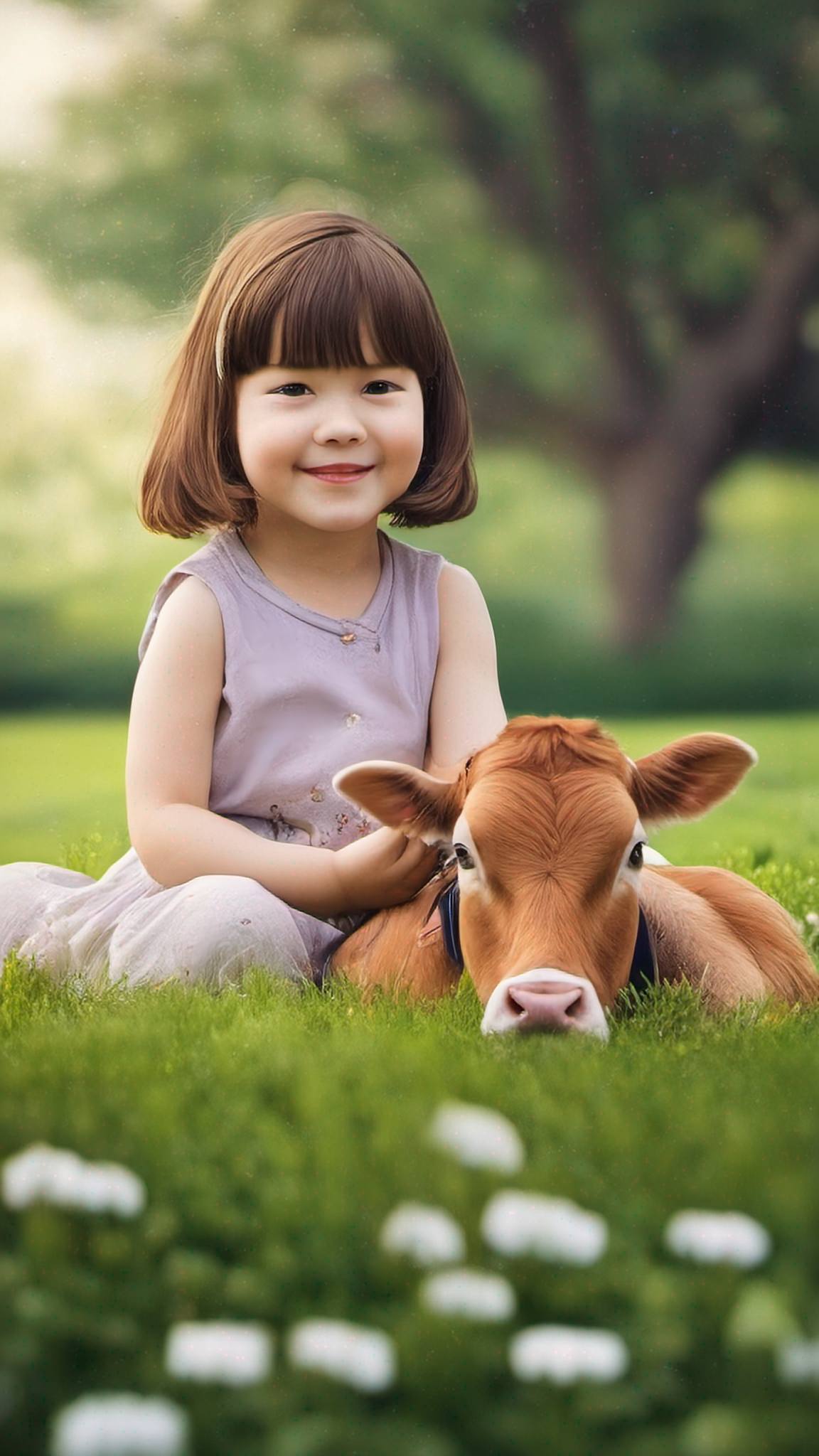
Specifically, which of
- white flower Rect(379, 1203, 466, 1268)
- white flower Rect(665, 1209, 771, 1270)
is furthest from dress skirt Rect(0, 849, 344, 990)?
white flower Rect(665, 1209, 771, 1270)

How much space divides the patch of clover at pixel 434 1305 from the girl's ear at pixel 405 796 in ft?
3.87

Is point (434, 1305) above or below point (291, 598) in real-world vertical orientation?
below

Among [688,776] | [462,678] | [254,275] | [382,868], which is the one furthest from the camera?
[462,678]

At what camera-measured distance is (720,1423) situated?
Answer: 159 cm

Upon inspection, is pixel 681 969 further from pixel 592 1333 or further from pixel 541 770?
pixel 592 1333

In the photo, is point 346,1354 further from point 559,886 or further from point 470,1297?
point 559,886

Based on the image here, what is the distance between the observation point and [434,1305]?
1.80m

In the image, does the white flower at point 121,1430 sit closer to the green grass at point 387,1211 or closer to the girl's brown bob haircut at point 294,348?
the green grass at point 387,1211

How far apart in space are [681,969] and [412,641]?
1.28 m

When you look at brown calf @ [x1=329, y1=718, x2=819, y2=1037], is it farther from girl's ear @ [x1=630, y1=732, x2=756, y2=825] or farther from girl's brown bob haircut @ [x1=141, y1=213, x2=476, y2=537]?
girl's brown bob haircut @ [x1=141, y1=213, x2=476, y2=537]

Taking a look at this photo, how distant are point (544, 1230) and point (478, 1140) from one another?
0.81 ft

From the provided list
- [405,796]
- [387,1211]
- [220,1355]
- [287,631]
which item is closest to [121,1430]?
[220,1355]

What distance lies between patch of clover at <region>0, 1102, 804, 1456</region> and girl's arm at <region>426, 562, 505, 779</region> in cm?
216

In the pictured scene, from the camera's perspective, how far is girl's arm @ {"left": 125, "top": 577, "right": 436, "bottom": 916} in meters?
3.72
